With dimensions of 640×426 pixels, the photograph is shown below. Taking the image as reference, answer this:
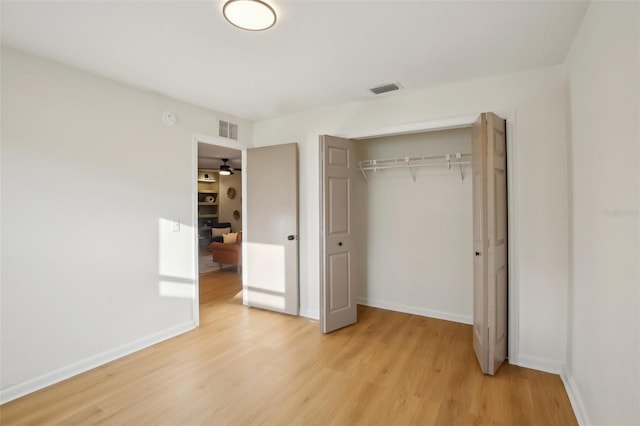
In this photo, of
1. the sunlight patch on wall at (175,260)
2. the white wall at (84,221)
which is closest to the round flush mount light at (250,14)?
the white wall at (84,221)

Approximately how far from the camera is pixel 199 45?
2170mm

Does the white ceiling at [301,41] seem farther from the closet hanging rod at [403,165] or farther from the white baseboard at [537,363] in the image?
the white baseboard at [537,363]

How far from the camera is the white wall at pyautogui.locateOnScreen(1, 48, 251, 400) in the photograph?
7.20 ft

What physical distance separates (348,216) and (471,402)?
81.3 inches

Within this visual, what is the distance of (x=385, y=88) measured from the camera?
2996 mm

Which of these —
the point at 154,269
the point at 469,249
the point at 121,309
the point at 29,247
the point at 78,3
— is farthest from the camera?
the point at 469,249

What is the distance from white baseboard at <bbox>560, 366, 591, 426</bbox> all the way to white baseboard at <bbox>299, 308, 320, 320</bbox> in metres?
2.38

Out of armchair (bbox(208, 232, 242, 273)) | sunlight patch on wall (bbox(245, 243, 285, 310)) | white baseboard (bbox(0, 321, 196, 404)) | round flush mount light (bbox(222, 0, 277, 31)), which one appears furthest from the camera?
armchair (bbox(208, 232, 242, 273))

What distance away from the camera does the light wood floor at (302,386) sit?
1950 millimetres

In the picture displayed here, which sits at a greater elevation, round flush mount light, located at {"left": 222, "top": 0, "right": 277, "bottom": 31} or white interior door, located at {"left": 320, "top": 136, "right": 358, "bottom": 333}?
round flush mount light, located at {"left": 222, "top": 0, "right": 277, "bottom": 31}

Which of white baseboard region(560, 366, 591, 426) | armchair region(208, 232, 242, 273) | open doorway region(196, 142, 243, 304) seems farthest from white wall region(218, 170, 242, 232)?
white baseboard region(560, 366, 591, 426)

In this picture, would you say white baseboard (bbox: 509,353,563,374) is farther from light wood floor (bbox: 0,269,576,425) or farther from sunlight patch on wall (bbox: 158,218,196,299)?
sunlight patch on wall (bbox: 158,218,196,299)

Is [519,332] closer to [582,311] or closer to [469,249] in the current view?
[582,311]

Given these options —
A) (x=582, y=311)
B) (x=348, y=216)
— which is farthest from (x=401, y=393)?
(x=348, y=216)
